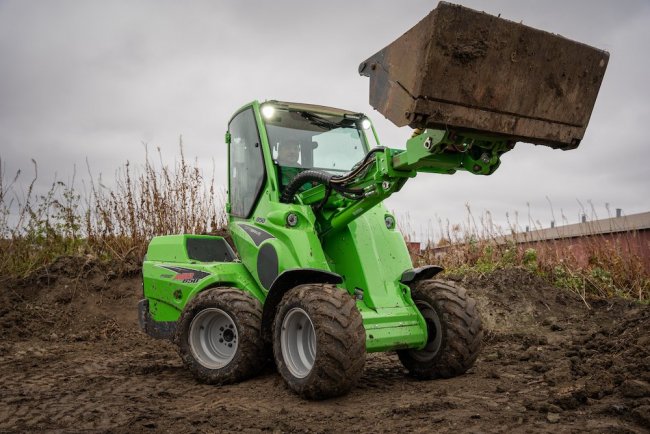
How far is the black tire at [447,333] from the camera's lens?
5316 mm

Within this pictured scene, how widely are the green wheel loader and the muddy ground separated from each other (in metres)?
0.33

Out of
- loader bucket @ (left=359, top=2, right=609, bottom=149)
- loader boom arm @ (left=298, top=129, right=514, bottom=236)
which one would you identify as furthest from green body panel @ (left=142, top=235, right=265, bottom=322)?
loader bucket @ (left=359, top=2, right=609, bottom=149)

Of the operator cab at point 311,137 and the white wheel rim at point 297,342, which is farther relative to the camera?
the operator cab at point 311,137

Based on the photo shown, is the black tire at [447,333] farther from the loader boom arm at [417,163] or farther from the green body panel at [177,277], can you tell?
the green body panel at [177,277]

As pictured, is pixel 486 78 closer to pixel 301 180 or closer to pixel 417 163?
pixel 417 163

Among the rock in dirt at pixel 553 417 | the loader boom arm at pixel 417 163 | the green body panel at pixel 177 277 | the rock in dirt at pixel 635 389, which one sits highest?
the loader boom arm at pixel 417 163

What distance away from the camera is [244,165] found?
21.7ft

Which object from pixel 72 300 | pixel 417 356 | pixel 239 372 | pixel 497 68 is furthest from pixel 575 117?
pixel 72 300

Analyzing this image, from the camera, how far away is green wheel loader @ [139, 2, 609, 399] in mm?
4367

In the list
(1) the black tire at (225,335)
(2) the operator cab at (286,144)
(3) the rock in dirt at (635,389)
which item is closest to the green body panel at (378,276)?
(2) the operator cab at (286,144)

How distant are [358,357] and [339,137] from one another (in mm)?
2792

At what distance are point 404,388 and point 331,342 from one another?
39.9 inches

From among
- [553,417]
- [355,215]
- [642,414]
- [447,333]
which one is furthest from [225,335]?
[642,414]

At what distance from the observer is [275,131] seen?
252 inches
